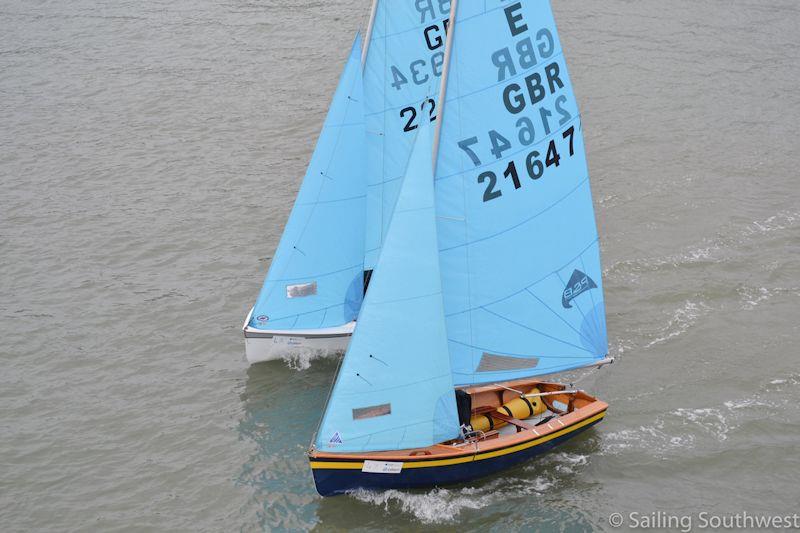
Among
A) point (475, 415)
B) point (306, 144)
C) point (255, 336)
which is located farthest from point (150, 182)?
point (475, 415)

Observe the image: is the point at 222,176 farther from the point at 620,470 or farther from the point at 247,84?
the point at 620,470

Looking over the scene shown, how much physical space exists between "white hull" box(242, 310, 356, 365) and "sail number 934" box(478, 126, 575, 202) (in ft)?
19.8

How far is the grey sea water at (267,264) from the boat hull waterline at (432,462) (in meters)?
0.40

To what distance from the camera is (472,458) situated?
19.5 m

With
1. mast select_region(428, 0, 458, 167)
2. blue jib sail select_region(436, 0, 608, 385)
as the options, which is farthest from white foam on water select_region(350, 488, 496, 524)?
mast select_region(428, 0, 458, 167)

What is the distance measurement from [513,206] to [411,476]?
5581 millimetres

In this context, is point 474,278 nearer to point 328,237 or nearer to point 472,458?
point 472,458

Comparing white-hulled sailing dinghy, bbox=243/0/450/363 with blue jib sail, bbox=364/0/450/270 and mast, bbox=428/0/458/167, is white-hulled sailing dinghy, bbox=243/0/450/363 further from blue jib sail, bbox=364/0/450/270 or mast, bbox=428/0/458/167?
mast, bbox=428/0/458/167

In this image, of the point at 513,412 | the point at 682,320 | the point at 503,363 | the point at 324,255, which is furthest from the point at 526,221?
the point at 682,320

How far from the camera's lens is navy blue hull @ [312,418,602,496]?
1920cm

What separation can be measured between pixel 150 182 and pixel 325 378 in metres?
12.3

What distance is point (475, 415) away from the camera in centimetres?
2080

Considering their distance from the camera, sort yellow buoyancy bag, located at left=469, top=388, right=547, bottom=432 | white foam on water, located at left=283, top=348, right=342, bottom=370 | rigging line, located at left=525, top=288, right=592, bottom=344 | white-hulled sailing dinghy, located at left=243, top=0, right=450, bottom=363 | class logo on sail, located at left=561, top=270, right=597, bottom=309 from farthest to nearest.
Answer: white foam on water, located at left=283, top=348, right=342, bottom=370, white-hulled sailing dinghy, located at left=243, top=0, right=450, bottom=363, class logo on sail, located at left=561, top=270, right=597, bottom=309, yellow buoyancy bag, located at left=469, top=388, right=547, bottom=432, rigging line, located at left=525, top=288, right=592, bottom=344

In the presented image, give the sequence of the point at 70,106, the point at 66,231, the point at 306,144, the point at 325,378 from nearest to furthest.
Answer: the point at 325,378 < the point at 66,231 < the point at 306,144 < the point at 70,106
